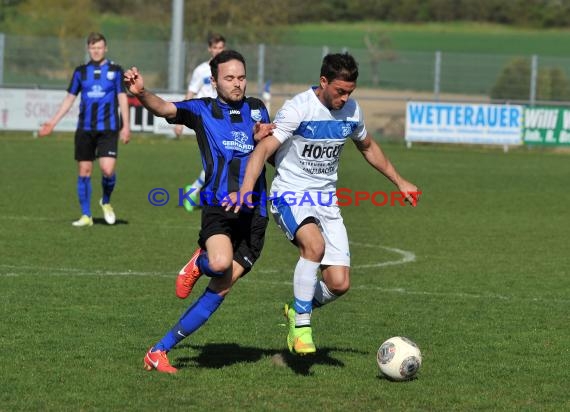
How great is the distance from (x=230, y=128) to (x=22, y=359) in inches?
72.7

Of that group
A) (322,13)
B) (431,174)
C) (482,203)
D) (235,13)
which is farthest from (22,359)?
(322,13)

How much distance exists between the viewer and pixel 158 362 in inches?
258

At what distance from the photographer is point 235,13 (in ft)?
157

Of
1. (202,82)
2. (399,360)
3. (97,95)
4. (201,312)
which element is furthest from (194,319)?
(202,82)

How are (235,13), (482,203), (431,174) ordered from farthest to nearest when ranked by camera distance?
(235,13)
(431,174)
(482,203)

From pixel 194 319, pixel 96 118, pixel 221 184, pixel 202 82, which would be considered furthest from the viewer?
pixel 202 82

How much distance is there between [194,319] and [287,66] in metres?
29.0

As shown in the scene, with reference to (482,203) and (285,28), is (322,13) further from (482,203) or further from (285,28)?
(482,203)

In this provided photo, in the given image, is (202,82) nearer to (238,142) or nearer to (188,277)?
(238,142)

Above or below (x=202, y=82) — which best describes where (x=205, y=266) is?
below

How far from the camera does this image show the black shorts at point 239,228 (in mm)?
6586

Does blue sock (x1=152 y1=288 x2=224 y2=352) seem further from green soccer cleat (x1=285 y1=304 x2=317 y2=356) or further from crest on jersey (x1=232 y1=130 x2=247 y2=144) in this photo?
crest on jersey (x1=232 y1=130 x2=247 y2=144)

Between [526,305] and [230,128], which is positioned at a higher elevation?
[230,128]

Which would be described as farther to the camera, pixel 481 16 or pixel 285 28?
pixel 481 16
